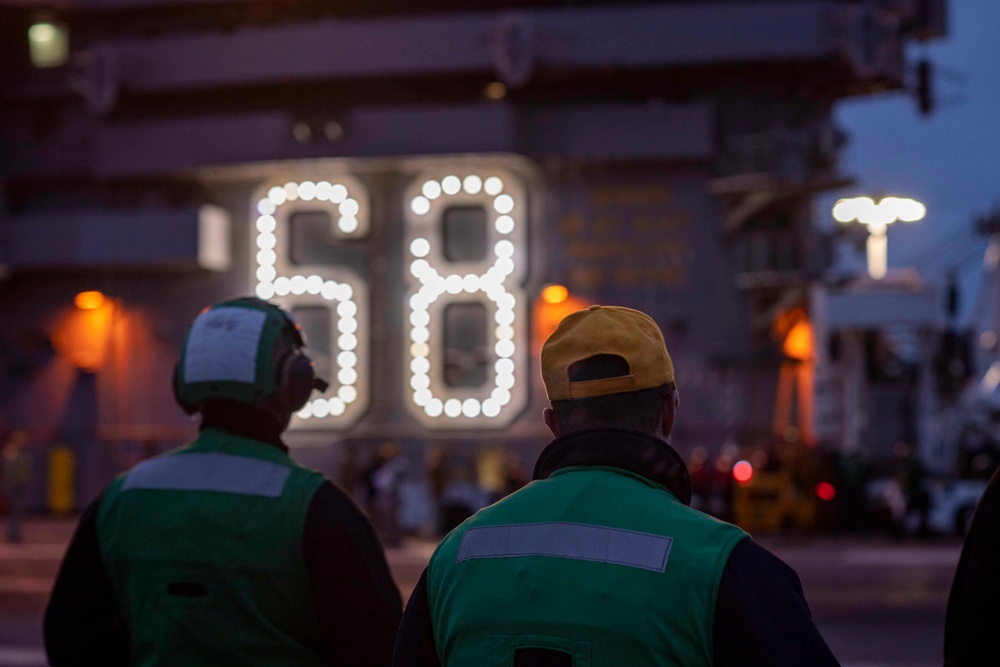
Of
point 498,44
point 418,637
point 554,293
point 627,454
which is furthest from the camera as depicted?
point 498,44

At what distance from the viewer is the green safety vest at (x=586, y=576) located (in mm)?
2502

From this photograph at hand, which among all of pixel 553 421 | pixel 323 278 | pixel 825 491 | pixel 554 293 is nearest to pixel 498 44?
pixel 554 293

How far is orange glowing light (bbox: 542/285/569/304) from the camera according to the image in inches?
1065

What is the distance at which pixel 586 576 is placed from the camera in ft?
8.54

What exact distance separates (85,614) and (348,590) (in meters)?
0.85

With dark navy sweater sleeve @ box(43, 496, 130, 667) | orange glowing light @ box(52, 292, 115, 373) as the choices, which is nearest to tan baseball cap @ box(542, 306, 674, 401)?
dark navy sweater sleeve @ box(43, 496, 130, 667)

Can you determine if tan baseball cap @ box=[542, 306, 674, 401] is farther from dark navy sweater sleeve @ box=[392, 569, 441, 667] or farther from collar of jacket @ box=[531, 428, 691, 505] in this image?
dark navy sweater sleeve @ box=[392, 569, 441, 667]

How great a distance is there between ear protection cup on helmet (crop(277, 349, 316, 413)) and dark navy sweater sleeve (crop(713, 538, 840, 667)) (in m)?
1.78

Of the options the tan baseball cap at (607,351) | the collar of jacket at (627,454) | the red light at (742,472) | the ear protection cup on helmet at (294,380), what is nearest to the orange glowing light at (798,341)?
the red light at (742,472)

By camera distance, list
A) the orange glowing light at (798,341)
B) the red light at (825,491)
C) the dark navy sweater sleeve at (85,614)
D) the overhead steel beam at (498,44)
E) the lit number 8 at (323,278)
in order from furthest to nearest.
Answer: the orange glowing light at (798,341), the overhead steel beam at (498,44), the lit number 8 at (323,278), the red light at (825,491), the dark navy sweater sleeve at (85,614)

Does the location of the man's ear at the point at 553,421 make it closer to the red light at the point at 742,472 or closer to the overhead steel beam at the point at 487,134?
the red light at the point at 742,472

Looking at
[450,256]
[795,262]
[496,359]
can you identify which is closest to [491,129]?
[450,256]

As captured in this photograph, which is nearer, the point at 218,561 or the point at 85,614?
the point at 218,561

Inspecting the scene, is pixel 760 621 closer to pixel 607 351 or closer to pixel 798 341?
pixel 607 351
